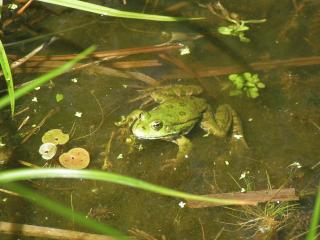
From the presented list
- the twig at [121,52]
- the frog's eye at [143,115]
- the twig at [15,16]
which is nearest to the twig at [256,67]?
the twig at [121,52]

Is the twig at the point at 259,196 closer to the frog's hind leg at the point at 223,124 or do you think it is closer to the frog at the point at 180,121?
the frog at the point at 180,121

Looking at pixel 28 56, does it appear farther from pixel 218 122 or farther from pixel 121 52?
pixel 218 122

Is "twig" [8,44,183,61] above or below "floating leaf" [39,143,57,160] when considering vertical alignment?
above

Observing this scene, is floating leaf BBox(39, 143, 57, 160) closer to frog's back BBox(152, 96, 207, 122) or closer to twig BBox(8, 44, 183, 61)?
frog's back BBox(152, 96, 207, 122)

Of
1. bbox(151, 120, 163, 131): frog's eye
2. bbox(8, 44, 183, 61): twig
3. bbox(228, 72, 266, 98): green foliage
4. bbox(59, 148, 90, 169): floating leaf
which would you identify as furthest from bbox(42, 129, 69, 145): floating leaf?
bbox(228, 72, 266, 98): green foliage

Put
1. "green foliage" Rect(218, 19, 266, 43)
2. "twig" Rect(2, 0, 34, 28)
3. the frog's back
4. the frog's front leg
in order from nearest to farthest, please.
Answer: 1. the frog's front leg
2. the frog's back
3. "twig" Rect(2, 0, 34, 28)
4. "green foliage" Rect(218, 19, 266, 43)

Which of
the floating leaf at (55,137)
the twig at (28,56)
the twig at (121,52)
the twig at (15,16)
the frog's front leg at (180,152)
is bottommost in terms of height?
the frog's front leg at (180,152)
